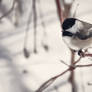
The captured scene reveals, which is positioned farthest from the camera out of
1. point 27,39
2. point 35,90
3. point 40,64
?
point 27,39

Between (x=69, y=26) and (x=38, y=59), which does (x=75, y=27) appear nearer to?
(x=69, y=26)

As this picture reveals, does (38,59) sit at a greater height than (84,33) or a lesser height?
lesser

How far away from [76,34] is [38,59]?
0.45 metres

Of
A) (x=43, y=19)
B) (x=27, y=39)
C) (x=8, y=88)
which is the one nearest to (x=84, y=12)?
(x=43, y=19)

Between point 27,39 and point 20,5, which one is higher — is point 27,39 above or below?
below

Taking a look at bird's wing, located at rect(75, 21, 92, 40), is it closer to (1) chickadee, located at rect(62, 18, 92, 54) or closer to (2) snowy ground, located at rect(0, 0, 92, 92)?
(1) chickadee, located at rect(62, 18, 92, 54)

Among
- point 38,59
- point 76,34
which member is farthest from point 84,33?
point 38,59

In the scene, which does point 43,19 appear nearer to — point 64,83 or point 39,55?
point 39,55

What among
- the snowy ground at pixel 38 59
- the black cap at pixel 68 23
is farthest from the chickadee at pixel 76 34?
the snowy ground at pixel 38 59

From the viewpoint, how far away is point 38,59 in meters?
1.79

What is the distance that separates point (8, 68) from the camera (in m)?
1.73

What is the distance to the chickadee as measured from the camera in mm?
1368

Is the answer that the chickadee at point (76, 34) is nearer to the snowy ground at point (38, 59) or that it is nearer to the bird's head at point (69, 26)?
the bird's head at point (69, 26)

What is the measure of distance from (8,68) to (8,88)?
138 mm
